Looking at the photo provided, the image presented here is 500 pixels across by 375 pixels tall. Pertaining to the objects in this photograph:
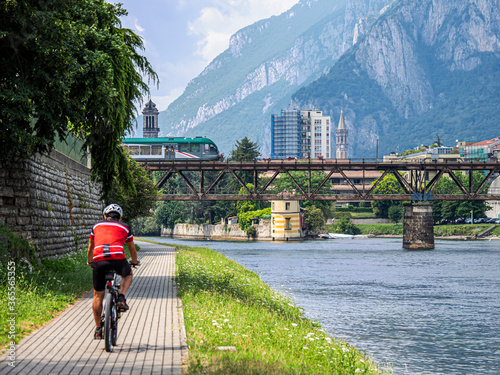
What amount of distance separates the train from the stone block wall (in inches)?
1870

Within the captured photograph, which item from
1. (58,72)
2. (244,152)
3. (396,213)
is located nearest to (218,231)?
(244,152)

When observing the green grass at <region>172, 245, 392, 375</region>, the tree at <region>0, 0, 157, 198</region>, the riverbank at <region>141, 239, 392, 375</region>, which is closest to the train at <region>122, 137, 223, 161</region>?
the tree at <region>0, 0, 157, 198</region>

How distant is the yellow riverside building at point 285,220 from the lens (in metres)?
116

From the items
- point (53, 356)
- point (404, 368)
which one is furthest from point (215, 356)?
point (404, 368)

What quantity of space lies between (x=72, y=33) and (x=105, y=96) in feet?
6.13

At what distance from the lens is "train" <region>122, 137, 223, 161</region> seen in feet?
269

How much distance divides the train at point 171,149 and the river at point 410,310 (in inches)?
1446

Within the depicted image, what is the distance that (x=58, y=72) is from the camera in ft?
56.4

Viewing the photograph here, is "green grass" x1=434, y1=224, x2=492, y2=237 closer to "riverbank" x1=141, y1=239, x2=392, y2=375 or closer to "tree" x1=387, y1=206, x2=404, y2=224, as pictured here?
"tree" x1=387, y1=206, x2=404, y2=224

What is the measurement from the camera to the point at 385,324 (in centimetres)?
2123

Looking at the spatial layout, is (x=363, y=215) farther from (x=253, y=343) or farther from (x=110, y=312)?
(x=110, y=312)

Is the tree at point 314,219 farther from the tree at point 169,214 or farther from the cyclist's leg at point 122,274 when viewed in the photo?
the cyclist's leg at point 122,274

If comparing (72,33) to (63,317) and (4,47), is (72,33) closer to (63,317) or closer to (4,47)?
(4,47)

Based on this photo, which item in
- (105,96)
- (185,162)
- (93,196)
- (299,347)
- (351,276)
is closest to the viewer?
(299,347)
